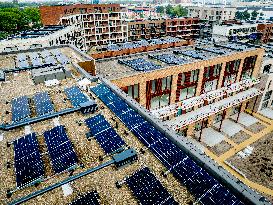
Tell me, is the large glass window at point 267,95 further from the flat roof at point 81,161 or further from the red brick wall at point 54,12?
the red brick wall at point 54,12

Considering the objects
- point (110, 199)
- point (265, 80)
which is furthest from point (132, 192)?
point (265, 80)

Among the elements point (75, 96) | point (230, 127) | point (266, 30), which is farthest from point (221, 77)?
point (266, 30)

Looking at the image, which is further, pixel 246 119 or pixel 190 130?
pixel 246 119

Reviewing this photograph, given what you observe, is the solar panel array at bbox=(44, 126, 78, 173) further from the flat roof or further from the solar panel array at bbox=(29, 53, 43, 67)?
the solar panel array at bbox=(29, 53, 43, 67)

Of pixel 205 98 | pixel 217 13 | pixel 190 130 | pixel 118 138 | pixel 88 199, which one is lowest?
pixel 190 130

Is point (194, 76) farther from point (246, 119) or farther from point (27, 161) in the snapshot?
point (27, 161)

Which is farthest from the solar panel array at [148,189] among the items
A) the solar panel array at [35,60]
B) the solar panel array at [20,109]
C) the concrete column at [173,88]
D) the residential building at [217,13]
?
the residential building at [217,13]
